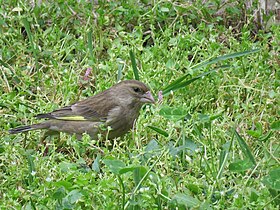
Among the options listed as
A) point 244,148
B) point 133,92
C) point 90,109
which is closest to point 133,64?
point 133,92

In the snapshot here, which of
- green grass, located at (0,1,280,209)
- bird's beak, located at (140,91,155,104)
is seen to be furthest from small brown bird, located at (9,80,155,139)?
green grass, located at (0,1,280,209)

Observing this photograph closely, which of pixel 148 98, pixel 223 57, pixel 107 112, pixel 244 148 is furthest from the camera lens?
pixel 223 57

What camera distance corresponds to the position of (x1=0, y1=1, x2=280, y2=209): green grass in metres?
5.27

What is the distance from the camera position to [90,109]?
7125 millimetres

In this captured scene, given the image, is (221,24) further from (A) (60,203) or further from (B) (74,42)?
(A) (60,203)

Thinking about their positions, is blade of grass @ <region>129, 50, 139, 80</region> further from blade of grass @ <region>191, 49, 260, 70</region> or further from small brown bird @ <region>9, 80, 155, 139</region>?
blade of grass @ <region>191, 49, 260, 70</region>

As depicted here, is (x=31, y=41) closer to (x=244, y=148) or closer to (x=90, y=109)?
(x=90, y=109)

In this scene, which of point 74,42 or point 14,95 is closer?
point 14,95

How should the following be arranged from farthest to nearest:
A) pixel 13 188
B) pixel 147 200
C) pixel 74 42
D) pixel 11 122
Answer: pixel 74 42
pixel 11 122
pixel 13 188
pixel 147 200

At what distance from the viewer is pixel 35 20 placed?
322 inches

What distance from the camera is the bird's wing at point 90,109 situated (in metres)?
7.11

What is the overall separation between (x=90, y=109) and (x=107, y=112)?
0.14m

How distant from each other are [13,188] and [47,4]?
10.00 ft

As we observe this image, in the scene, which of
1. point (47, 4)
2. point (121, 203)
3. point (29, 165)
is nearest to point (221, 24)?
point (47, 4)
